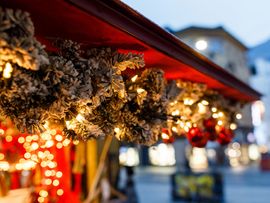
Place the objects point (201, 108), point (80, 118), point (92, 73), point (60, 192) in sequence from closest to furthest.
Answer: point (92, 73), point (80, 118), point (201, 108), point (60, 192)

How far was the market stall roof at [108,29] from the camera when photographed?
196 cm

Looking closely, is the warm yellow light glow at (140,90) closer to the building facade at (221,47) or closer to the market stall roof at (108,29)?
the market stall roof at (108,29)

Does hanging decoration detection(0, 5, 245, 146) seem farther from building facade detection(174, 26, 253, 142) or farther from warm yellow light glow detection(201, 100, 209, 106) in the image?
building facade detection(174, 26, 253, 142)

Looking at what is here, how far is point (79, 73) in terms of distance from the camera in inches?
95.0

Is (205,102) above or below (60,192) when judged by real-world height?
above

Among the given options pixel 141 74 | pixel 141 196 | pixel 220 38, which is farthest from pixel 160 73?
pixel 220 38

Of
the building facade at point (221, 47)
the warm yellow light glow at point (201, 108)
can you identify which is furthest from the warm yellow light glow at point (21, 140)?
the building facade at point (221, 47)

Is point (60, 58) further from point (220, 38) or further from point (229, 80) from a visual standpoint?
point (220, 38)

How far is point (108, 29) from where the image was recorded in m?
2.29

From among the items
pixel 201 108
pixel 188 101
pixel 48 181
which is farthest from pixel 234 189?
pixel 188 101

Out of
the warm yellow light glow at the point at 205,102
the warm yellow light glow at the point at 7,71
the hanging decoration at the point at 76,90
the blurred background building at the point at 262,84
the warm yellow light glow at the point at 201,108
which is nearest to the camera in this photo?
the hanging decoration at the point at 76,90

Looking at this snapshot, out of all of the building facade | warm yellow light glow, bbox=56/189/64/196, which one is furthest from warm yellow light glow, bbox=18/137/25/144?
the building facade

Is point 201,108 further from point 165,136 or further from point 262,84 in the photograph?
point 262,84

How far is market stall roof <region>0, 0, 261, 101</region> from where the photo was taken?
6.44 feet
